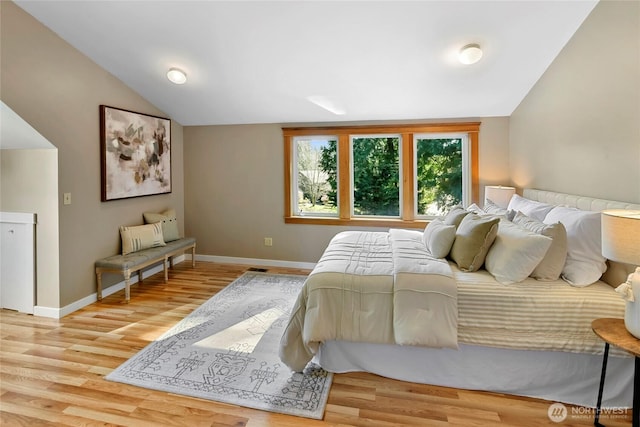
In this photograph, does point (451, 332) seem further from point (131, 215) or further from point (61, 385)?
point (131, 215)

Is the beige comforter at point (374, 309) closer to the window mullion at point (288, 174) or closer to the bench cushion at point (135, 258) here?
the bench cushion at point (135, 258)

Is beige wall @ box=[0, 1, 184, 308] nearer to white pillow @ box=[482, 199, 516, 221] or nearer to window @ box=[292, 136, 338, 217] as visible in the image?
window @ box=[292, 136, 338, 217]

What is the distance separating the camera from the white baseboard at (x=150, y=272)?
3.19m

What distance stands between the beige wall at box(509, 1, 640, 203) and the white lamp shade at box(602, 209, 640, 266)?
737 millimetres

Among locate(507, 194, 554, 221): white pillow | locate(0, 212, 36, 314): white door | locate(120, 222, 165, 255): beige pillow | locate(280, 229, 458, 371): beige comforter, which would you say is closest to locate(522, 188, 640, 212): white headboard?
locate(507, 194, 554, 221): white pillow

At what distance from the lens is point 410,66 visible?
3.28 meters

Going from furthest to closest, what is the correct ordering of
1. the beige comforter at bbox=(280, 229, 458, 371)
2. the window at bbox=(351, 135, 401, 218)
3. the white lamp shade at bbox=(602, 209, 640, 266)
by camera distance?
the window at bbox=(351, 135, 401, 218)
the beige comforter at bbox=(280, 229, 458, 371)
the white lamp shade at bbox=(602, 209, 640, 266)

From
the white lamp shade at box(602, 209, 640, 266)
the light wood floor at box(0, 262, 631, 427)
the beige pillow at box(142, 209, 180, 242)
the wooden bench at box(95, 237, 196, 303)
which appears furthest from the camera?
the beige pillow at box(142, 209, 180, 242)

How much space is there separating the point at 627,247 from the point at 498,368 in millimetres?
1016

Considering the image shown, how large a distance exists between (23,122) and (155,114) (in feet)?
5.62

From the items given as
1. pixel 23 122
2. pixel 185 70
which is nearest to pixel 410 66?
pixel 185 70

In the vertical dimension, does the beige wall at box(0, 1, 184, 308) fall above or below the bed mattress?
above

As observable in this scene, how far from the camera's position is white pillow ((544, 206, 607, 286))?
207 centimetres

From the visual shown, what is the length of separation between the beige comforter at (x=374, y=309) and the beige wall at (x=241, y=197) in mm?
2468
